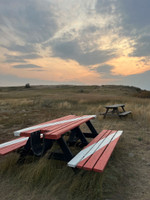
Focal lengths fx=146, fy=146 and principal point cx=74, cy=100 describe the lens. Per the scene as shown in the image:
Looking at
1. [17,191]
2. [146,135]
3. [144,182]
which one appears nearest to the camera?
[17,191]

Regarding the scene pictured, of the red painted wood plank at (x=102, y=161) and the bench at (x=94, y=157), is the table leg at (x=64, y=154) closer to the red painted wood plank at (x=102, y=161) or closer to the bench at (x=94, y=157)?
the bench at (x=94, y=157)

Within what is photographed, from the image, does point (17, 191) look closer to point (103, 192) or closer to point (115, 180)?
point (103, 192)

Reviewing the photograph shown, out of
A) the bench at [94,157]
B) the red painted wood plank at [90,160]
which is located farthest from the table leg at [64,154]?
the red painted wood plank at [90,160]

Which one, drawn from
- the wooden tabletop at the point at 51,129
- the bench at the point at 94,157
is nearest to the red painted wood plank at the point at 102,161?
the bench at the point at 94,157

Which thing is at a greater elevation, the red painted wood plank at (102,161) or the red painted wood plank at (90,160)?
the red painted wood plank at (102,161)

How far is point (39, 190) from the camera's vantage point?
2.14m

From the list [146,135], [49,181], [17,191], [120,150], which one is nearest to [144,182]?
[120,150]

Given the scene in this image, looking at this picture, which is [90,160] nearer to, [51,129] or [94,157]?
[94,157]

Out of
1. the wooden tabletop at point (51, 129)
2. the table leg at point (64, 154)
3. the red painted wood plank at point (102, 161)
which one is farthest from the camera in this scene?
the table leg at point (64, 154)

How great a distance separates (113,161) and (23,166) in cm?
176

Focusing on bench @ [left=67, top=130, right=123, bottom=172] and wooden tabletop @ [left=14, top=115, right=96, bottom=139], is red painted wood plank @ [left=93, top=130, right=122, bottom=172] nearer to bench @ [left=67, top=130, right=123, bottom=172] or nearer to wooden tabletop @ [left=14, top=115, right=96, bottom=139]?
bench @ [left=67, top=130, right=123, bottom=172]

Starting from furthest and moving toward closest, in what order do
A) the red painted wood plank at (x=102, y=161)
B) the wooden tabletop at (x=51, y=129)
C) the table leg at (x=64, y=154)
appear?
the table leg at (x=64, y=154) → the wooden tabletop at (x=51, y=129) → the red painted wood plank at (x=102, y=161)

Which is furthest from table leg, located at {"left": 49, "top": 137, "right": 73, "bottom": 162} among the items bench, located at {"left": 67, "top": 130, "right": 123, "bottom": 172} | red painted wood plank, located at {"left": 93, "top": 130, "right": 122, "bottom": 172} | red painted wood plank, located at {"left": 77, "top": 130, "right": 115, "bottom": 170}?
red painted wood plank, located at {"left": 93, "top": 130, "right": 122, "bottom": 172}

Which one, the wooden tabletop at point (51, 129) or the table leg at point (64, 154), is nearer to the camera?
the wooden tabletop at point (51, 129)
